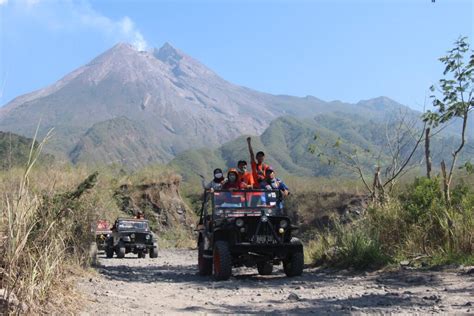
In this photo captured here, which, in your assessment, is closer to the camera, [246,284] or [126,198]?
[246,284]

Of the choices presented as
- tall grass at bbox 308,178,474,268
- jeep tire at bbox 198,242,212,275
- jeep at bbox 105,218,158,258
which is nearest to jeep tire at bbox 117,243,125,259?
jeep at bbox 105,218,158,258

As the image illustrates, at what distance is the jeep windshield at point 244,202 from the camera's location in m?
11.8

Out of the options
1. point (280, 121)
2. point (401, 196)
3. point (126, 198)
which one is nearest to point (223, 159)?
point (280, 121)

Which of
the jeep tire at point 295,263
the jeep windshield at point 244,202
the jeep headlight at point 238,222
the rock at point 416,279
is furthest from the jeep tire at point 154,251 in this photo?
the rock at point 416,279

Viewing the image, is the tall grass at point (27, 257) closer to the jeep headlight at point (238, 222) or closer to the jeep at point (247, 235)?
the jeep at point (247, 235)

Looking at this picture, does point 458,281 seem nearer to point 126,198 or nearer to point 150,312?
point 150,312

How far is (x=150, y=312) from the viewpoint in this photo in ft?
22.9

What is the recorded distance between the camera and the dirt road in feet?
23.2

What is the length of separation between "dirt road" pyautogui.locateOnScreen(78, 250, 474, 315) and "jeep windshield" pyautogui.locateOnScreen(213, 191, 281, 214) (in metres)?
1.44

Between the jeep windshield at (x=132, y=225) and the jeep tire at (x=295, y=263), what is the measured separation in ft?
39.9

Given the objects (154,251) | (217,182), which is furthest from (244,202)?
(154,251)

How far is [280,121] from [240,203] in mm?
174176

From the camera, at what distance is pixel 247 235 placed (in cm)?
1117

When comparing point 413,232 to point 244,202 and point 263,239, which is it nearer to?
point 263,239
